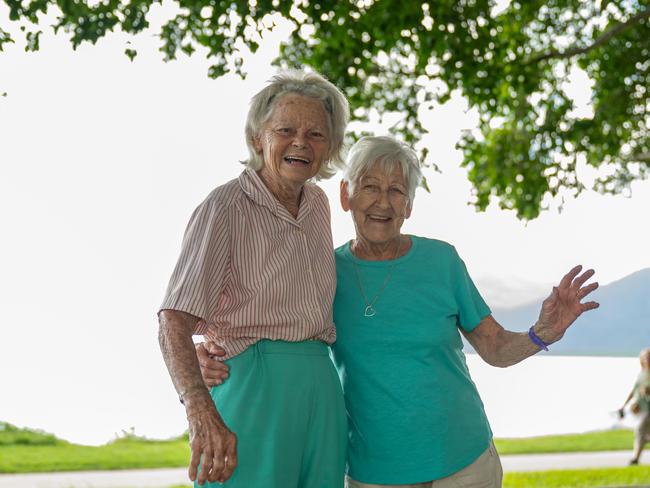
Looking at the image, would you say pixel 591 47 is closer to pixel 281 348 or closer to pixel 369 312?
pixel 369 312

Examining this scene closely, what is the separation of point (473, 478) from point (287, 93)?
3.34 feet

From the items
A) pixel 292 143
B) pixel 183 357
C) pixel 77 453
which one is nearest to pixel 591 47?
pixel 292 143

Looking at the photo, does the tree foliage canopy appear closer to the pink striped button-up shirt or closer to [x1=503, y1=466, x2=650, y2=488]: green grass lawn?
[x1=503, y1=466, x2=650, y2=488]: green grass lawn

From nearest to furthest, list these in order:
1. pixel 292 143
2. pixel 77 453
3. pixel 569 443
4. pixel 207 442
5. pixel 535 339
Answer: pixel 207 442, pixel 292 143, pixel 535 339, pixel 77 453, pixel 569 443

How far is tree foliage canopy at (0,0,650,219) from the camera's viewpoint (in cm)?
473

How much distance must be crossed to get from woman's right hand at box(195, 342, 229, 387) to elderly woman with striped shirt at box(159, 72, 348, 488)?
15 millimetres

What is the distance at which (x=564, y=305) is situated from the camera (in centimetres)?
201

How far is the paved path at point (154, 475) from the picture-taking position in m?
6.86

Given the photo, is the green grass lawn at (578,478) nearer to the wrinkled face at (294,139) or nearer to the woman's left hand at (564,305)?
the woman's left hand at (564,305)

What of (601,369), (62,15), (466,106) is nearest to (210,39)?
(62,15)

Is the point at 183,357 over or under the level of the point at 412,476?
over

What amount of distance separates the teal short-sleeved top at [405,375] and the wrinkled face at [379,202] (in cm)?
8

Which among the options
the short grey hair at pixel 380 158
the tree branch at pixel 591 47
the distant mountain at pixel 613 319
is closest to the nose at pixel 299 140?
the short grey hair at pixel 380 158

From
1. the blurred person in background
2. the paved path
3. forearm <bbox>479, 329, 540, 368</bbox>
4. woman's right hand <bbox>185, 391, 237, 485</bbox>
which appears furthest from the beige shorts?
the blurred person in background
